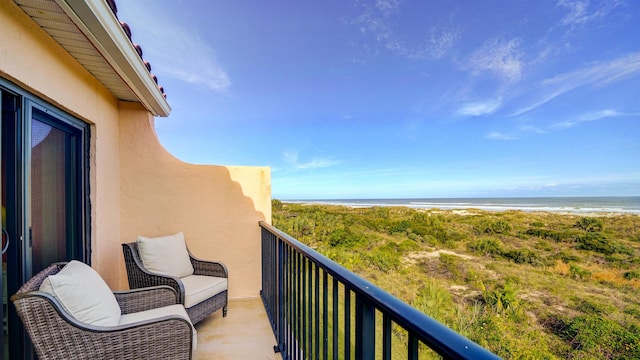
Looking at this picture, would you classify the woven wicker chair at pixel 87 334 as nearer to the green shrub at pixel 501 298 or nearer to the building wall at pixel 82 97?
the building wall at pixel 82 97

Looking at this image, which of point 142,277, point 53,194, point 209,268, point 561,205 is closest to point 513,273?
point 209,268

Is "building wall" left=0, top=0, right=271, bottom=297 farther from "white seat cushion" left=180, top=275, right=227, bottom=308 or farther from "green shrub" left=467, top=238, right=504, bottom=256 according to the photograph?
"green shrub" left=467, top=238, right=504, bottom=256

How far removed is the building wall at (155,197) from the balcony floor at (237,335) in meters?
0.56

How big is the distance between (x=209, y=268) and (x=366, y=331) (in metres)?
2.60

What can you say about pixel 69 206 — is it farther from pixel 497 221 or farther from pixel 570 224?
pixel 570 224

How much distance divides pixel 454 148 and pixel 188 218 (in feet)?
58.5

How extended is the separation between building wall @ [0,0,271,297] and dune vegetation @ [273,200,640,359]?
7.61 ft

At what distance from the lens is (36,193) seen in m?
1.89

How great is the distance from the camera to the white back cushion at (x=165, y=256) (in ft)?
8.95

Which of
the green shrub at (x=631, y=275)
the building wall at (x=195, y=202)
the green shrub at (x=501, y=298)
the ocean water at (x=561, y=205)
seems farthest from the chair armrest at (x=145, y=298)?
the ocean water at (x=561, y=205)

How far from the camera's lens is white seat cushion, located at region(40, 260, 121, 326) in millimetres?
1393

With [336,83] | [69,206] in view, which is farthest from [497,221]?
[69,206]

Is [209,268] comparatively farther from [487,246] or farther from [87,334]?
[487,246]

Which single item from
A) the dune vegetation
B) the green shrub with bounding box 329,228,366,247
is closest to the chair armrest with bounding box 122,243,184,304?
the dune vegetation
